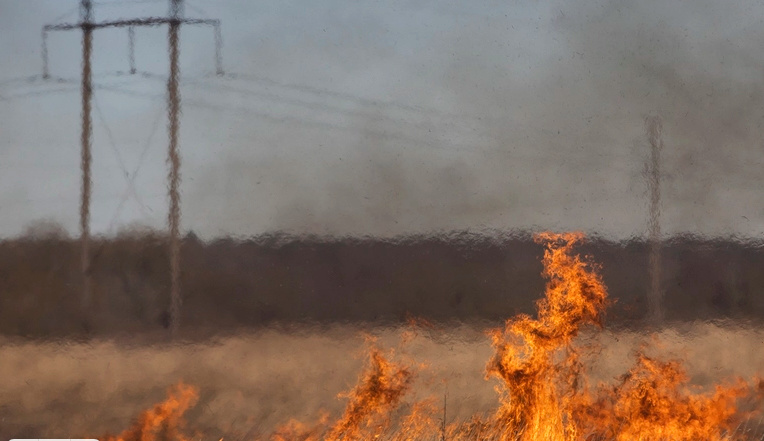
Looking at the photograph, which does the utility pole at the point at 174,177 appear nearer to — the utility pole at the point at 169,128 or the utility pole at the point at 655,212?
the utility pole at the point at 169,128

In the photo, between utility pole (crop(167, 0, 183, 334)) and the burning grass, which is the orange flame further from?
utility pole (crop(167, 0, 183, 334))

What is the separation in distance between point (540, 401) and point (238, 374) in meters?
2.29

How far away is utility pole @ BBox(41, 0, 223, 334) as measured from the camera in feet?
17.7

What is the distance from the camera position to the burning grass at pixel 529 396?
18.3 ft

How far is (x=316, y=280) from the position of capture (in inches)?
221

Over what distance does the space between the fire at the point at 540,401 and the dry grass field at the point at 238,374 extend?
81 millimetres

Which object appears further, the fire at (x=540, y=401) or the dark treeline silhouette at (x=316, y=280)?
the fire at (x=540, y=401)

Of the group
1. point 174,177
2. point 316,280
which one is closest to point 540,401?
point 316,280

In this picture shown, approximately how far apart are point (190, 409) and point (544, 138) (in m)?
3.40

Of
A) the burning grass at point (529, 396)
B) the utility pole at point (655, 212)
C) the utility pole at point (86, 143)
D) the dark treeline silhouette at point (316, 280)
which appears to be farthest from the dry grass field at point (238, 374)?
the utility pole at point (86, 143)

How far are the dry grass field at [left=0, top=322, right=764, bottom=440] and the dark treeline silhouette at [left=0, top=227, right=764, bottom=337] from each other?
14cm

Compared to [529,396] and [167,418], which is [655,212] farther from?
[167,418]

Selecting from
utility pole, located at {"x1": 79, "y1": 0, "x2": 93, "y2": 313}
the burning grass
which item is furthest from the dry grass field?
utility pole, located at {"x1": 79, "y1": 0, "x2": 93, "y2": 313}

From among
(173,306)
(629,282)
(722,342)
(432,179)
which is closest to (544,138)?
(432,179)
